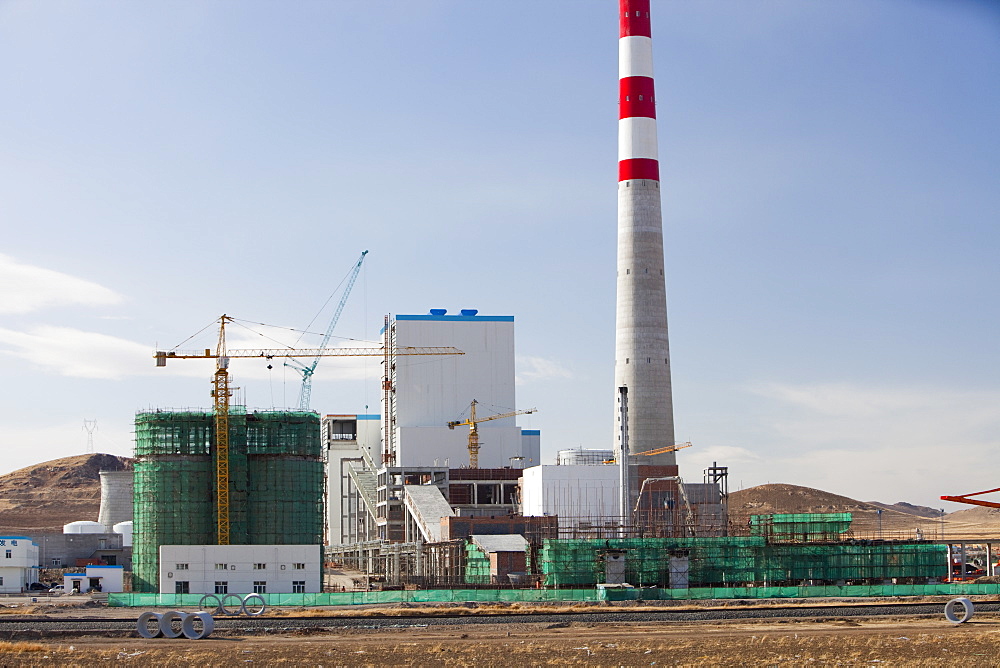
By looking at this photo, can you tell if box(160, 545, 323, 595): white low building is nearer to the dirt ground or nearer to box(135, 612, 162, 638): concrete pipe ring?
box(135, 612, 162, 638): concrete pipe ring

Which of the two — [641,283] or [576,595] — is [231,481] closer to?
[641,283]

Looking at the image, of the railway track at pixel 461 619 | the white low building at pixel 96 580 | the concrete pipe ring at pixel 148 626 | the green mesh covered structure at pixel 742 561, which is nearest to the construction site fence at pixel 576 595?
the railway track at pixel 461 619

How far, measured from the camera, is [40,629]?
56.9 metres

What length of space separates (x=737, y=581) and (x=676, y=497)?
2508 centimetres

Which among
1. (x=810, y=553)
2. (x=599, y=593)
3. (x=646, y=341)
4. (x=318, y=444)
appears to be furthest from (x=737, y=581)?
(x=318, y=444)

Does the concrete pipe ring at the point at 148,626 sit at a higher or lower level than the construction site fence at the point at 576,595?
higher

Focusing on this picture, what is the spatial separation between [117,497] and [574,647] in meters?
119

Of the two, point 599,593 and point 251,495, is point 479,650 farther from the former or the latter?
point 251,495

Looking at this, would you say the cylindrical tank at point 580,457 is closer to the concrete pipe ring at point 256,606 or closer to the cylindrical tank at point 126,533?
the cylindrical tank at point 126,533

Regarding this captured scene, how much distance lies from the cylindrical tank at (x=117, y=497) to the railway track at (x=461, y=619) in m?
92.2

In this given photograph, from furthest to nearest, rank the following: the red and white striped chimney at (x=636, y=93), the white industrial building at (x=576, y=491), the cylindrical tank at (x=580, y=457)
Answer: the cylindrical tank at (x=580, y=457)
the white industrial building at (x=576, y=491)
the red and white striped chimney at (x=636, y=93)

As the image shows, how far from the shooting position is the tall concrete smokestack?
4363 inches

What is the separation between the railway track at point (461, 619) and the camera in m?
55.7

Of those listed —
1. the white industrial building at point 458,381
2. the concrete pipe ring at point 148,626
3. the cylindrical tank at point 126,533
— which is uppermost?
the white industrial building at point 458,381
